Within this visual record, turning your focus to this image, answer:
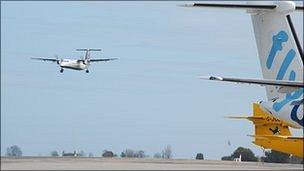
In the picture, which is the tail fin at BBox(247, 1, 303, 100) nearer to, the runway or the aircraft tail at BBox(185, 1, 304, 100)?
the aircraft tail at BBox(185, 1, 304, 100)

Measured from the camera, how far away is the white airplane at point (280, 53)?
33000mm

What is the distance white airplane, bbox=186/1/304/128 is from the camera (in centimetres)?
3300

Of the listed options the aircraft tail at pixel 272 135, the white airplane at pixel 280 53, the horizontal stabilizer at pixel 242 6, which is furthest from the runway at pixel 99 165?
the horizontal stabilizer at pixel 242 6

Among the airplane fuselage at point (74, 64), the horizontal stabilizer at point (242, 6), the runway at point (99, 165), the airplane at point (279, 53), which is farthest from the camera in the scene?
the airplane fuselage at point (74, 64)

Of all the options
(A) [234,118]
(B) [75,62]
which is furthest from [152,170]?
(B) [75,62]

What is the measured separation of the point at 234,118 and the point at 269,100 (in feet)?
35.5

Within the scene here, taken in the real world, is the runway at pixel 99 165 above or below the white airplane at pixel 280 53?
below

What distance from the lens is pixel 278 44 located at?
111 feet

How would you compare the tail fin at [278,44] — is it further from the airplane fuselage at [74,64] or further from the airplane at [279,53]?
the airplane fuselage at [74,64]

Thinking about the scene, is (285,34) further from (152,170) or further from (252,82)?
(152,170)

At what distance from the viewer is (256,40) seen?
35.4 metres

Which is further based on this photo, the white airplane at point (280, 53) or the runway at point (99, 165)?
the white airplane at point (280, 53)

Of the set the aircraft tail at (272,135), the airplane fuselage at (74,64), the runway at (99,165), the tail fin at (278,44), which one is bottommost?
the runway at (99,165)

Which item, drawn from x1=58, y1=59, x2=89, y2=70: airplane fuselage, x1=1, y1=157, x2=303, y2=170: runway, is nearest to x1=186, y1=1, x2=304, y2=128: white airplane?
x1=1, y1=157, x2=303, y2=170: runway
